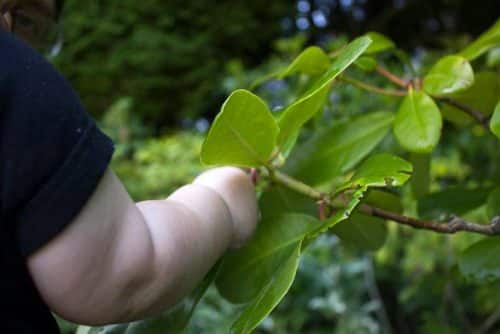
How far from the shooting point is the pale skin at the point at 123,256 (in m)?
0.41

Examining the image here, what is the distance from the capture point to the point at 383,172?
493 mm

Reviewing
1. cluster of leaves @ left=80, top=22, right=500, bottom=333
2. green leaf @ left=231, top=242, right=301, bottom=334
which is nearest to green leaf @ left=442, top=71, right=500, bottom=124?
cluster of leaves @ left=80, top=22, right=500, bottom=333

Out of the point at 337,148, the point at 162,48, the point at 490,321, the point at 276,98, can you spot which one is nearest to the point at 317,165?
the point at 337,148

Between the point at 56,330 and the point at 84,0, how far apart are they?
226 cm

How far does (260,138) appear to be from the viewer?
51cm

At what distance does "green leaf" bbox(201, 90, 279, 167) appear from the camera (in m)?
0.47

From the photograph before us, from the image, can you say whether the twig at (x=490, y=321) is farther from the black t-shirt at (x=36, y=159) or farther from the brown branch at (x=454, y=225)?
the black t-shirt at (x=36, y=159)

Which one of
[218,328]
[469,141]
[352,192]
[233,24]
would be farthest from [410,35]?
[352,192]

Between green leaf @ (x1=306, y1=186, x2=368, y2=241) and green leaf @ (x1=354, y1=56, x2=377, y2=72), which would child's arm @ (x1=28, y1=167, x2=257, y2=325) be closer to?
green leaf @ (x1=306, y1=186, x2=368, y2=241)

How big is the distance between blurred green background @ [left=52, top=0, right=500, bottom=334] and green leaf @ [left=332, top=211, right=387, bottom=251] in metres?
0.58

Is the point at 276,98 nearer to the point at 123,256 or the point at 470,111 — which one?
the point at 470,111

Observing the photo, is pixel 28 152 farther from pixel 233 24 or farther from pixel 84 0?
pixel 233 24

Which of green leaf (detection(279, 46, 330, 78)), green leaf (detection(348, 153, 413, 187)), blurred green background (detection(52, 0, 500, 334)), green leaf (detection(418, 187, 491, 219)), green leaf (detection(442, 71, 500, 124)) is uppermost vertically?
green leaf (detection(279, 46, 330, 78))

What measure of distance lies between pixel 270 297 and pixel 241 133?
133 mm
